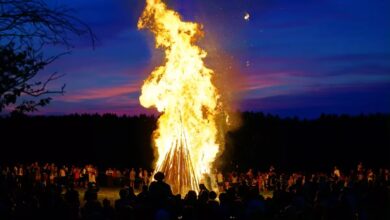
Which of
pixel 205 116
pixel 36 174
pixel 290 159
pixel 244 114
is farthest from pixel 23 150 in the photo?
pixel 205 116

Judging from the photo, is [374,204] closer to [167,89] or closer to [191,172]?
[191,172]

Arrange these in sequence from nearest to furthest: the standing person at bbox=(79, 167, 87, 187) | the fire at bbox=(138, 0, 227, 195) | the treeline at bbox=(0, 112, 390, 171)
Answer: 1. the fire at bbox=(138, 0, 227, 195)
2. the standing person at bbox=(79, 167, 87, 187)
3. the treeline at bbox=(0, 112, 390, 171)

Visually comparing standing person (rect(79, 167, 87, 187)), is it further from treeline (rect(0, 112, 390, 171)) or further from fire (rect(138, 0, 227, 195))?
fire (rect(138, 0, 227, 195))

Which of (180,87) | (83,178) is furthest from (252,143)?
(180,87)

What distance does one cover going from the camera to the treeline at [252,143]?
34.5m

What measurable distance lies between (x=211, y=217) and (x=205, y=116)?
41.9 ft

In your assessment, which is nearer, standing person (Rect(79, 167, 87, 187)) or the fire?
the fire

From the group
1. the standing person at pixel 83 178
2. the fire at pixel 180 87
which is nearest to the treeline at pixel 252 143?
the standing person at pixel 83 178

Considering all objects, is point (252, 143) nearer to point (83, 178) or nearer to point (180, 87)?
point (83, 178)

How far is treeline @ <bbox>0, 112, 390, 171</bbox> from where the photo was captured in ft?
113

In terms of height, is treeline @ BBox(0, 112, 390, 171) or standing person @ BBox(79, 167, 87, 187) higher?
treeline @ BBox(0, 112, 390, 171)

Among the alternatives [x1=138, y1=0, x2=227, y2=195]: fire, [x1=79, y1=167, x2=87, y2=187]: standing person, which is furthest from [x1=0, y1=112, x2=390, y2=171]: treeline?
[x1=138, y1=0, x2=227, y2=195]: fire

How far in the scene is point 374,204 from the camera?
1309 cm

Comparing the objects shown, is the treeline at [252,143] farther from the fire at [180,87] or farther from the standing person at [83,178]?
the fire at [180,87]
